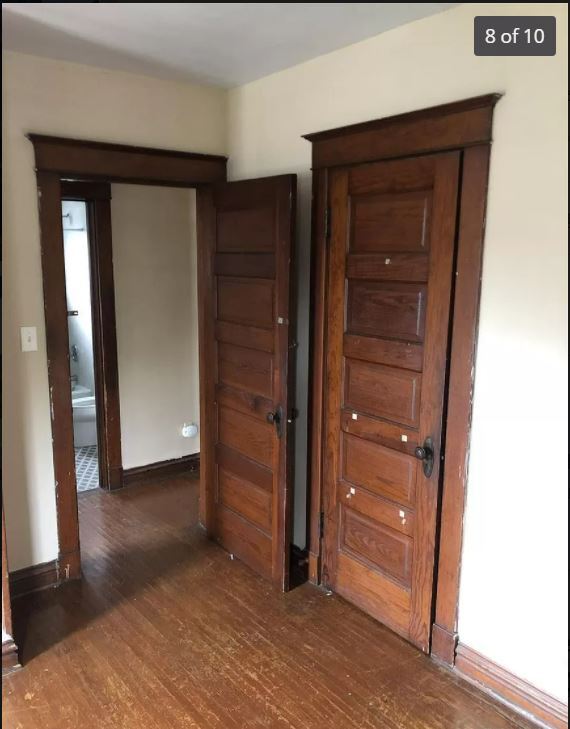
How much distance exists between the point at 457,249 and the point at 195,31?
1241 mm

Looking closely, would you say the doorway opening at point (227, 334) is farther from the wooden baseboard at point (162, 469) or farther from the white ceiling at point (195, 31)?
the wooden baseboard at point (162, 469)

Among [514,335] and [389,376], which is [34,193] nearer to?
[389,376]

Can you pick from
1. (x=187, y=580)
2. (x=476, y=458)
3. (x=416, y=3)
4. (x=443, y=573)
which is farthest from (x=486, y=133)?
(x=187, y=580)

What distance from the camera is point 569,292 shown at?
1749 millimetres

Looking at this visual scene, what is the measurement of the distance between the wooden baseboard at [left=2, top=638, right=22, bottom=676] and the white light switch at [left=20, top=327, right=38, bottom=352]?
46.6 inches

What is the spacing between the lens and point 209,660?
2330 millimetres

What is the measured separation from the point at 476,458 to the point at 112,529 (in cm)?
223

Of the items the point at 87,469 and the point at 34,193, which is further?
the point at 87,469

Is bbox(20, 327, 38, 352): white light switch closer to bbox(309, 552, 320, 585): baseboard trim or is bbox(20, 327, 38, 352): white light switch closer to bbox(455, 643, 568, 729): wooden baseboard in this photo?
bbox(309, 552, 320, 585): baseboard trim

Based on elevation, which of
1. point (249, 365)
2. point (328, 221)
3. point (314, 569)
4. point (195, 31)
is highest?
point (195, 31)

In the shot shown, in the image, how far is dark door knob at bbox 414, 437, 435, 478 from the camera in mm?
2182

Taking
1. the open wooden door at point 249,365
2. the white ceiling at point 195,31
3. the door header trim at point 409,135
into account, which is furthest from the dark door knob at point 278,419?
the white ceiling at point 195,31

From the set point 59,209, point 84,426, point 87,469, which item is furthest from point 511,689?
point 84,426

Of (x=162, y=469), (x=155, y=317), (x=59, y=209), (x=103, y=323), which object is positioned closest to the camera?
(x=59, y=209)
